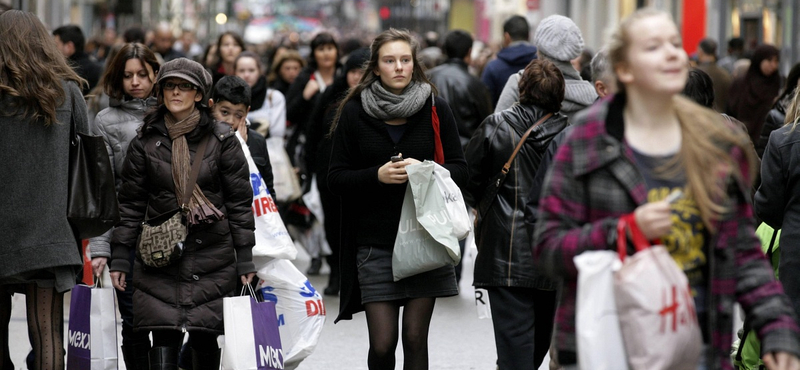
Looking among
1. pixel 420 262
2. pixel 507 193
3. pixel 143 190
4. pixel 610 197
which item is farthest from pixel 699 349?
pixel 143 190

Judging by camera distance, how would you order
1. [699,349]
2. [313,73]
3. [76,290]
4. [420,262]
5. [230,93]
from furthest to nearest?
[313,73], [230,93], [76,290], [420,262], [699,349]

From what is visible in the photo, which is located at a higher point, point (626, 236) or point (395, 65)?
point (395, 65)

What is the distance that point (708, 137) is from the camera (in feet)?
10.8

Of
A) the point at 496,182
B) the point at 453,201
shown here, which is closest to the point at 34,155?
the point at 453,201

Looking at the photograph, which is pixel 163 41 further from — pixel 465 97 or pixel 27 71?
pixel 27 71

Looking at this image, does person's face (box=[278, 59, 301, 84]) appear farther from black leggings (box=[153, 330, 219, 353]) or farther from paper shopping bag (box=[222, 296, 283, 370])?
paper shopping bag (box=[222, 296, 283, 370])

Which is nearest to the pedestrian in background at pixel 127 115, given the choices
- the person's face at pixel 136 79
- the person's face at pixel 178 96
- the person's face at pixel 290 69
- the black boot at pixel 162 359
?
the person's face at pixel 136 79

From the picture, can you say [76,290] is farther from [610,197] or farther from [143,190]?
[610,197]

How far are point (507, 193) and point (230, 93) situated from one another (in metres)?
1.97

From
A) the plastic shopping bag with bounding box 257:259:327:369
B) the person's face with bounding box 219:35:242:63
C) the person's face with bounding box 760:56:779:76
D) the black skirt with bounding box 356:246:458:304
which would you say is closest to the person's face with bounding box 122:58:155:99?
the plastic shopping bag with bounding box 257:259:327:369

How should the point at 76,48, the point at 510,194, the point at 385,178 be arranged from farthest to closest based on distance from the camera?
the point at 76,48, the point at 510,194, the point at 385,178

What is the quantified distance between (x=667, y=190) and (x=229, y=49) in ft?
25.6

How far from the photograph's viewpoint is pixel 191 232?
5.55 m

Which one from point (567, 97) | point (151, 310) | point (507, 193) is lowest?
point (151, 310)
